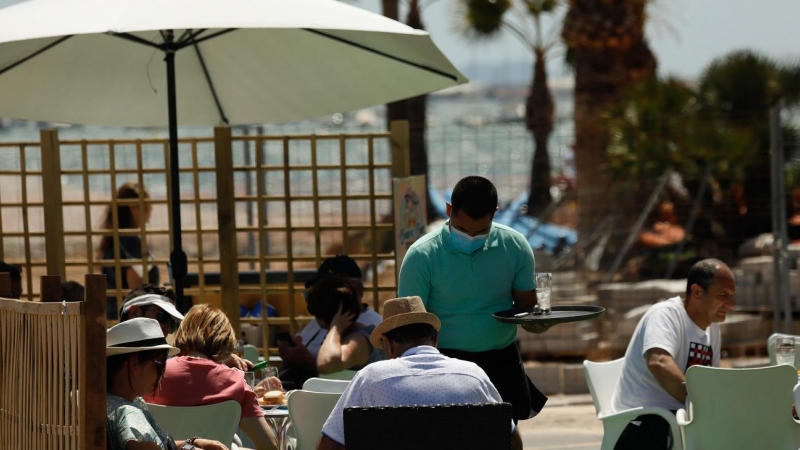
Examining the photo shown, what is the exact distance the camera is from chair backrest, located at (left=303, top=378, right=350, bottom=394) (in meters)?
5.43

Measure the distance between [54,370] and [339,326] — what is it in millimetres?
2476

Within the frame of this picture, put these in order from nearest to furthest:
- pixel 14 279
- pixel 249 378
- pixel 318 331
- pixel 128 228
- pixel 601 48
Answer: pixel 249 378
pixel 318 331
pixel 14 279
pixel 128 228
pixel 601 48

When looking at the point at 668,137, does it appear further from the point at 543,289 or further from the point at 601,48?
the point at 543,289

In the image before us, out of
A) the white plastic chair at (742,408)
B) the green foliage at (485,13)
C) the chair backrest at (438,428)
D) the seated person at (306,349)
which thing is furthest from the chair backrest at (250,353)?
the green foliage at (485,13)

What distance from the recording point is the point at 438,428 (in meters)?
3.74

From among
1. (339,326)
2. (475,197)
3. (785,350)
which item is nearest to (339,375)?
(339,326)

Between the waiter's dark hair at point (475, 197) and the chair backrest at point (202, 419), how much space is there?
3.96 ft

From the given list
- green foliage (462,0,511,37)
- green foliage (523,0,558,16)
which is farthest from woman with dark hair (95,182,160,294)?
green foliage (523,0,558,16)

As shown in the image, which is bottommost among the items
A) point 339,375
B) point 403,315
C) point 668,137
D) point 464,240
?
point 339,375

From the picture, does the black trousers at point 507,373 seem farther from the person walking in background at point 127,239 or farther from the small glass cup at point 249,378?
the person walking in background at point 127,239

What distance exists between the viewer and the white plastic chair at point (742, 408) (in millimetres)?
5309

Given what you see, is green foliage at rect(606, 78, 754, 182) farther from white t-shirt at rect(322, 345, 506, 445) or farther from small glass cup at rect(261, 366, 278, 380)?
white t-shirt at rect(322, 345, 506, 445)

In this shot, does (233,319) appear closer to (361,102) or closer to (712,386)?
(361,102)

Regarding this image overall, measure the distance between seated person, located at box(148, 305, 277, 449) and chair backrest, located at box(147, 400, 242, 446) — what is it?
0.08 m
